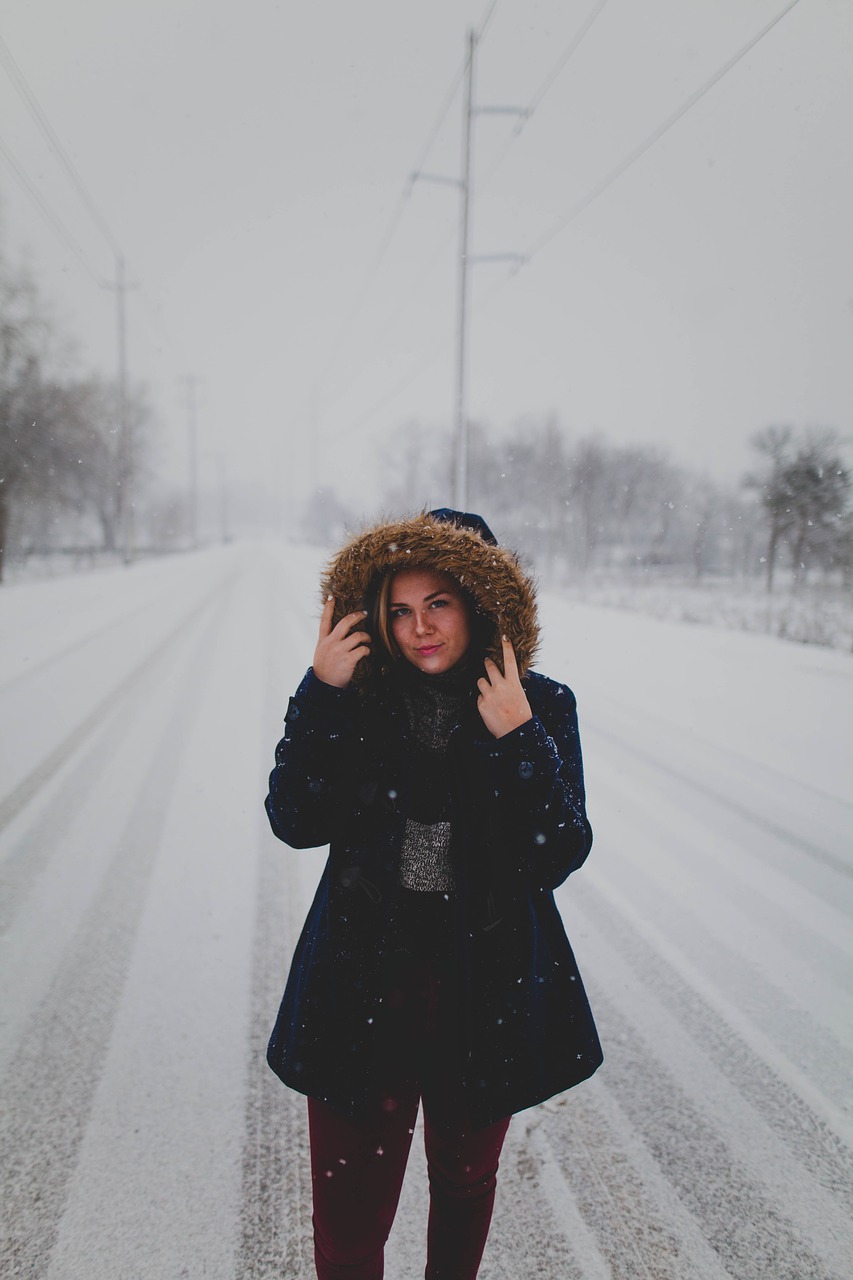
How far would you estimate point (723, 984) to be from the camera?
2602 millimetres

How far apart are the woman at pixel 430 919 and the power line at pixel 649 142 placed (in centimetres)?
712

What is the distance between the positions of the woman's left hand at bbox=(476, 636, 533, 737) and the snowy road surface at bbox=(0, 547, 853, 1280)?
145 cm

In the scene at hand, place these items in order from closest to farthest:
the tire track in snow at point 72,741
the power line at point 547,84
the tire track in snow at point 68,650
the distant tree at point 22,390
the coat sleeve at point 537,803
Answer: the coat sleeve at point 537,803 < the tire track in snow at point 72,741 < the distant tree at point 22,390 < the power line at point 547,84 < the tire track in snow at point 68,650

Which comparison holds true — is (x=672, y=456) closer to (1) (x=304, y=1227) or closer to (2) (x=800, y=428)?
(2) (x=800, y=428)

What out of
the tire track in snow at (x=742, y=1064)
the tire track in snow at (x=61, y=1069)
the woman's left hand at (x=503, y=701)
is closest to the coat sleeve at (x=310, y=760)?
the woman's left hand at (x=503, y=701)

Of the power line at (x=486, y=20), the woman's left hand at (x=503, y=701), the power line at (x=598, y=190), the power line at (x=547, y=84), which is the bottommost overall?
the woman's left hand at (x=503, y=701)

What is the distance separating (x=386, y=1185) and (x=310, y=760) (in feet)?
2.91

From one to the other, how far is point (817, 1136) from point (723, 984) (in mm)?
723

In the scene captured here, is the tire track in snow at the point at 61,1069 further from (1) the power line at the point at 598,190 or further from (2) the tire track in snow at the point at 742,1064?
(1) the power line at the point at 598,190

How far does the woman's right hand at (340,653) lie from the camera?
123cm

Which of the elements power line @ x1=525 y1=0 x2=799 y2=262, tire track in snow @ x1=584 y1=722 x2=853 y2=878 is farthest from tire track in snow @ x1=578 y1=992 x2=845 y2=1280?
power line @ x1=525 y1=0 x2=799 y2=262

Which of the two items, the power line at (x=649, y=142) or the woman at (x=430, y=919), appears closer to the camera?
the woman at (x=430, y=919)

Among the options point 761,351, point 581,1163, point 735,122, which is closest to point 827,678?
point 761,351

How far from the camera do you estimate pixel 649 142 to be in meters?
7.46
